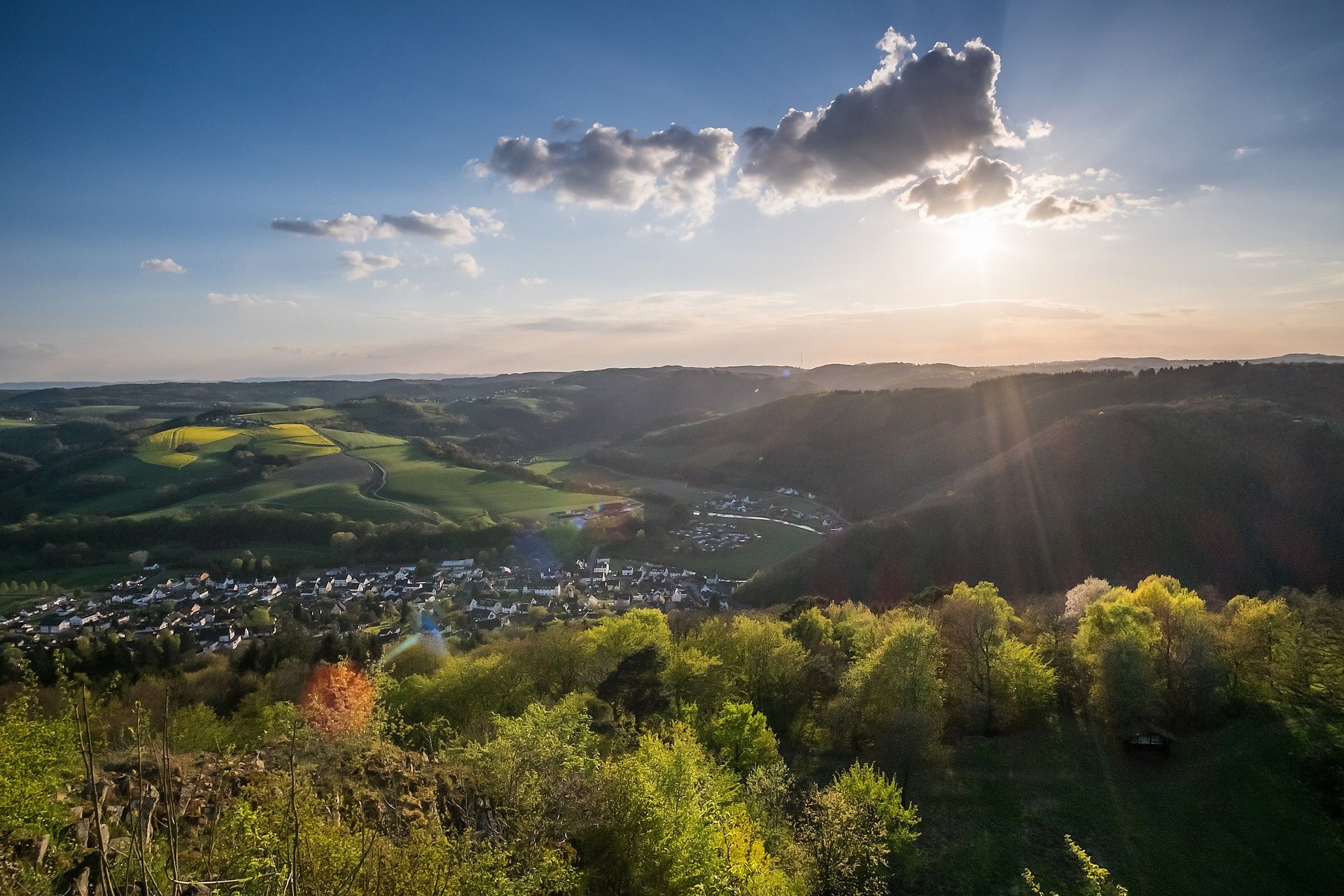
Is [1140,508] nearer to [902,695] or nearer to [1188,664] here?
[1188,664]

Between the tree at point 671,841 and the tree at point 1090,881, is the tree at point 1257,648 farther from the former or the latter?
the tree at point 671,841

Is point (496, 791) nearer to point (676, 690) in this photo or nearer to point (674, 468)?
point (676, 690)

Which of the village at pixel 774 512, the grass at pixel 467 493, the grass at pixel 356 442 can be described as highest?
the grass at pixel 356 442

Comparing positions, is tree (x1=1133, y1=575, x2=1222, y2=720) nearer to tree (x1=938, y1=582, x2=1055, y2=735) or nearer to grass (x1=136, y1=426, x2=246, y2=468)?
tree (x1=938, y1=582, x2=1055, y2=735)

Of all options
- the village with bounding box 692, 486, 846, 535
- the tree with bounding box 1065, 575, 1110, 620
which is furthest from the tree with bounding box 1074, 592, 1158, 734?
the village with bounding box 692, 486, 846, 535

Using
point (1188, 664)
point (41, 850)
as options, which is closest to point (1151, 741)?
point (1188, 664)

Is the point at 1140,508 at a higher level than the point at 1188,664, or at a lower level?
lower

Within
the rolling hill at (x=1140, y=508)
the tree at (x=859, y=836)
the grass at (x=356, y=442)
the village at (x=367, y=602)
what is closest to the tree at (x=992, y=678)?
the tree at (x=859, y=836)
